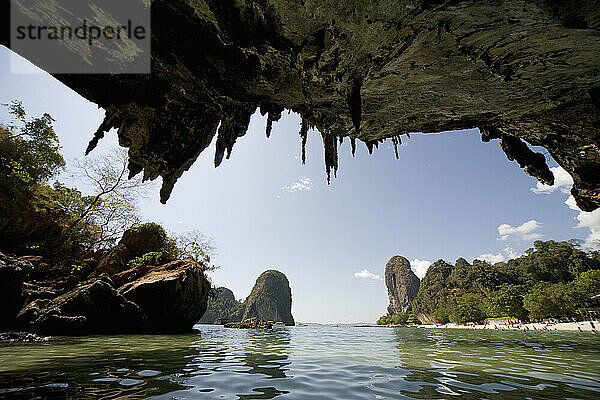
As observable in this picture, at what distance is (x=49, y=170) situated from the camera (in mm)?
20469

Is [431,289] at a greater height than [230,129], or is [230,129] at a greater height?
[230,129]

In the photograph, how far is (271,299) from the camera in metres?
120

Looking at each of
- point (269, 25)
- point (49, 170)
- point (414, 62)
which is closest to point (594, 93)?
point (414, 62)

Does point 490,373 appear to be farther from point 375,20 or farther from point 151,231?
point 151,231

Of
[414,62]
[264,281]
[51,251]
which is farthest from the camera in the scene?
[264,281]

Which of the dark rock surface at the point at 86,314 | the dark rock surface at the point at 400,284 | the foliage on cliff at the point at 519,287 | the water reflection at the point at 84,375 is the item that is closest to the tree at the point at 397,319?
the foliage on cliff at the point at 519,287

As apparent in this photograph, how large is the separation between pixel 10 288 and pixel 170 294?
6.87 metres

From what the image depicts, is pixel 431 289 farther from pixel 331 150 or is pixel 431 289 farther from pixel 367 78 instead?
pixel 367 78

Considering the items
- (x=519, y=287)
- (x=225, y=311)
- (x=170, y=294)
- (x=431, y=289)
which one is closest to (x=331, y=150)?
(x=170, y=294)

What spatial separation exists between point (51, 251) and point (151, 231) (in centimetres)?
634

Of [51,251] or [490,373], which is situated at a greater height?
[51,251]

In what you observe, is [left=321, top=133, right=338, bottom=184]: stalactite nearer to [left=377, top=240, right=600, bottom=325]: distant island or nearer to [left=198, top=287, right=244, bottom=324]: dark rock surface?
[left=377, top=240, right=600, bottom=325]: distant island

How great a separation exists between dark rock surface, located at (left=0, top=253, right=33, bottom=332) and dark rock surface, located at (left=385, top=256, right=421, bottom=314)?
5985 inches

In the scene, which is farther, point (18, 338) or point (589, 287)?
point (589, 287)
